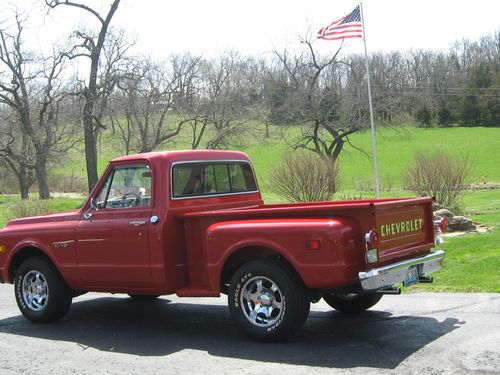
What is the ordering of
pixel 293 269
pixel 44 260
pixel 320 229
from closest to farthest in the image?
1. pixel 320 229
2. pixel 293 269
3. pixel 44 260

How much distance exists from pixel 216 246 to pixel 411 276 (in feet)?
6.35

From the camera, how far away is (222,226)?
6211 millimetres

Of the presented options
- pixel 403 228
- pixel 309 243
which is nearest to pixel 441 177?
pixel 403 228

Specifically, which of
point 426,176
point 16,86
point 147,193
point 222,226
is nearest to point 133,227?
point 147,193

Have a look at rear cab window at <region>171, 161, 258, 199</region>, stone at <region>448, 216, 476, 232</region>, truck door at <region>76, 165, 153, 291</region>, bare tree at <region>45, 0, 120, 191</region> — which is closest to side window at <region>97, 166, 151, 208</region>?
truck door at <region>76, 165, 153, 291</region>

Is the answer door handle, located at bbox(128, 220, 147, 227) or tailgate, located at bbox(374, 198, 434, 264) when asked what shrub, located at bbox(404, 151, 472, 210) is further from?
door handle, located at bbox(128, 220, 147, 227)

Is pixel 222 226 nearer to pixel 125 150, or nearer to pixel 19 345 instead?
pixel 19 345

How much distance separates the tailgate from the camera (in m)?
5.91

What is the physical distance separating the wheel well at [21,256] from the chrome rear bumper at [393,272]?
4245 millimetres

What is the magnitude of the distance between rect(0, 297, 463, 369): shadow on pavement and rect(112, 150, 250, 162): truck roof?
1915 mm

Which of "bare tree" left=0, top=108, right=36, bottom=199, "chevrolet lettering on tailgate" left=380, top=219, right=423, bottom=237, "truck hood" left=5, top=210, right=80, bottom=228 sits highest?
"bare tree" left=0, top=108, right=36, bottom=199

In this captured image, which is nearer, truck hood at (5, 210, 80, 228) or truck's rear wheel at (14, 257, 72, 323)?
truck hood at (5, 210, 80, 228)

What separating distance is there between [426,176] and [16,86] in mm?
33190

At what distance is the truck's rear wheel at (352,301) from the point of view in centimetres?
728
